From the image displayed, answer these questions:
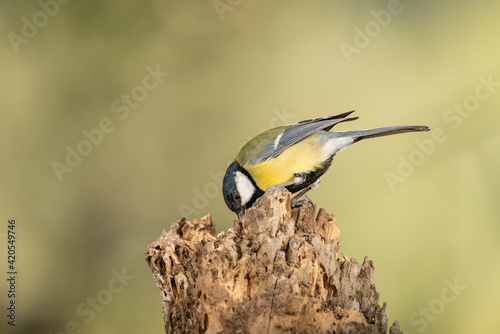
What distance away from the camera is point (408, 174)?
112 inches

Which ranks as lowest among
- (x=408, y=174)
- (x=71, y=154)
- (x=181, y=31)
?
(x=408, y=174)

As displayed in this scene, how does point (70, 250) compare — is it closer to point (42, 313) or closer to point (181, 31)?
point (42, 313)

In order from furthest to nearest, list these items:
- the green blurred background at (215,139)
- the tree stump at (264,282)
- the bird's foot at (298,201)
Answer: the green blurred background at (215,139) < the bird's foot at (298,201) < the tree stump at (264,282)

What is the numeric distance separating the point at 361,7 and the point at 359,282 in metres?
2.07

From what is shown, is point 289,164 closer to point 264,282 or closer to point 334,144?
point 334,144

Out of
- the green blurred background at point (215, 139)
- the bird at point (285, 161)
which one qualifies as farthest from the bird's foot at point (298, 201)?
the green blurred background at point (215, 139)

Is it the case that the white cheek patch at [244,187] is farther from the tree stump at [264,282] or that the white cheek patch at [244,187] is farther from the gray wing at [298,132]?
the tree stump at [264,282]

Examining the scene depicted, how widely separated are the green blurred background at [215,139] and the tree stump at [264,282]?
1342 mm

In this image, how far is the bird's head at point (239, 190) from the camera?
1.90m

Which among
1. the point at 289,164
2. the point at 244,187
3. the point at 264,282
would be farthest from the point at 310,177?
the point at 264,282

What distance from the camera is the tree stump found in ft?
4.29

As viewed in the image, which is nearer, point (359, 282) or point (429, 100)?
point (359, 282)

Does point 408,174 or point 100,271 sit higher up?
point 100,271

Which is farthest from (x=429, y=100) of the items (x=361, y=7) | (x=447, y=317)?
(x=447, y=317)
